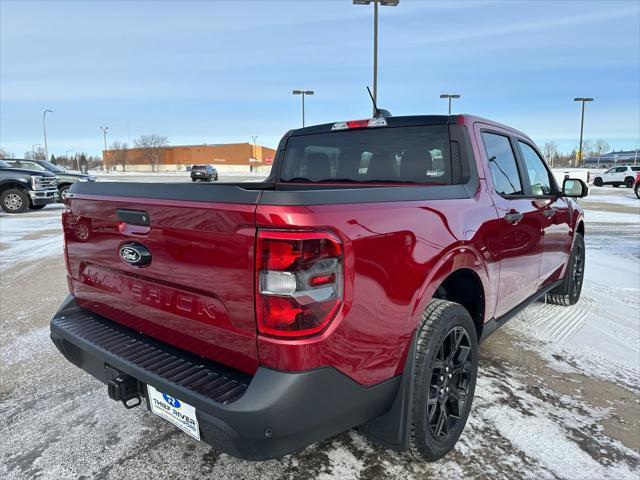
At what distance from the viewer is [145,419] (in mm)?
2799

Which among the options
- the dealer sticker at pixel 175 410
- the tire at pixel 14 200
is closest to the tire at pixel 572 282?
the dealer sticker at pixel 175 410

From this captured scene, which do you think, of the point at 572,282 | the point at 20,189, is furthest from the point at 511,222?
the point at 20,189

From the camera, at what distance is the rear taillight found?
1.68 metres

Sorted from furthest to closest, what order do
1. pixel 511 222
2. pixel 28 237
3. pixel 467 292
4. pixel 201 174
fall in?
pixel 201 174 < pixel 28 237 < pixel 511 222 < pixel 467 292

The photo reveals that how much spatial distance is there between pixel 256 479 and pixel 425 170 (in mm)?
2079

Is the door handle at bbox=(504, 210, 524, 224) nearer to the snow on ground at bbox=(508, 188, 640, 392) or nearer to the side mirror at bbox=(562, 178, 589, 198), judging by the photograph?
the snow on ground at bbox=(508, 188, 640, 392)

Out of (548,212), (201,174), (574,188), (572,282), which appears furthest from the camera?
(201,174)

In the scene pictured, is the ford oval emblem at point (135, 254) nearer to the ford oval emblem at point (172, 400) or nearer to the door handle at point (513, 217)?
the ford oval emblem at point (172, 400)

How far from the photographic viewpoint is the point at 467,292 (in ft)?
9.54

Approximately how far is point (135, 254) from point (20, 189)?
1526cm

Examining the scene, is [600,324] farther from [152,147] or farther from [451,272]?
[152,147]

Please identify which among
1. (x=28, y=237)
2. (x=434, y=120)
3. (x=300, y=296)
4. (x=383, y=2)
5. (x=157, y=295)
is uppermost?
(x=383, y=2)

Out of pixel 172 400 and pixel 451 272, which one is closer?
pixel 172 400

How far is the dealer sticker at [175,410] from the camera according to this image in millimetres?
1896
